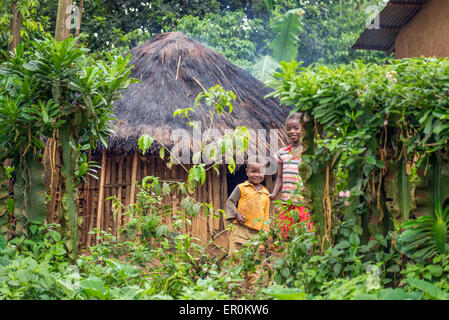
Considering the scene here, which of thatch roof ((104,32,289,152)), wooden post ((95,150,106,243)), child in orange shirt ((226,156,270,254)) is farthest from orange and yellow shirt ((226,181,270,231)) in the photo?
wooden post ((95,150,106,243))

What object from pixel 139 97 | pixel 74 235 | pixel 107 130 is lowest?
pixel 74 235

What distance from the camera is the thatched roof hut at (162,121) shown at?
8.05 m

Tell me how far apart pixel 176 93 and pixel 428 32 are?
391 cm

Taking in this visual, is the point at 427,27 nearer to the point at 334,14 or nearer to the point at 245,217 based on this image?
the point at 245,217

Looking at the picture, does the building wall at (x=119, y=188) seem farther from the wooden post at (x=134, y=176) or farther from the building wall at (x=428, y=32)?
the building wall at (x=428, y=32)

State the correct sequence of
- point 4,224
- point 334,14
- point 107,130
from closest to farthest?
point 4,224, point 107,130, point 334,14

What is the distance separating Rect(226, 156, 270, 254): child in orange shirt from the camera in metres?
5.37

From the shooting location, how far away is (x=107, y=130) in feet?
15.0

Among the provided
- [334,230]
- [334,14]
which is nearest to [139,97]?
[334,230]

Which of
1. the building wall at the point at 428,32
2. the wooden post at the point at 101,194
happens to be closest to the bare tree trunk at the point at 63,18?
the wooden post at the point at 101,194

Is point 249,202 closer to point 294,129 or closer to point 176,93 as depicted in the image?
point 294,129

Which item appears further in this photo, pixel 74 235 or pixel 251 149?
pixel 251 149

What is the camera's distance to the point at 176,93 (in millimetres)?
8469
